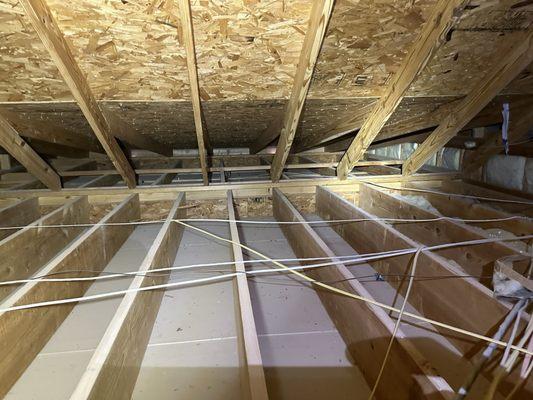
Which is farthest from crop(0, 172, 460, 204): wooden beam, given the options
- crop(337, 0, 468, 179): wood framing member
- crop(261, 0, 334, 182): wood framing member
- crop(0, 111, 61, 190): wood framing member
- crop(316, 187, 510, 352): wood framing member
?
crop(316, 187, 510, 352): wood framing member

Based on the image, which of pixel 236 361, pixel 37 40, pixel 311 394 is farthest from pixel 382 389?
pixel 37 40

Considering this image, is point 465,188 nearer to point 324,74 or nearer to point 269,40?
point 324,74

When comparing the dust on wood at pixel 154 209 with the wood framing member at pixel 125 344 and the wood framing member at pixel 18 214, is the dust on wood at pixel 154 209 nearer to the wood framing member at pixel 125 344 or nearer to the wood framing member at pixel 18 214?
the wood framing member at pixel 18 214

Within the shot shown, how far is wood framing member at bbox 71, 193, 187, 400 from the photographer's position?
901mm

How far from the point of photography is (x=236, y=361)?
1418mm

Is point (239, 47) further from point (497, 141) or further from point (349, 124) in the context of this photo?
point (497, 141)

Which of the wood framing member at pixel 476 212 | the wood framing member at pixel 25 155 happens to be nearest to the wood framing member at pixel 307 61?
the wood framing member at pixel 476 212

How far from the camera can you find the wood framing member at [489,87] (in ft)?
5.61

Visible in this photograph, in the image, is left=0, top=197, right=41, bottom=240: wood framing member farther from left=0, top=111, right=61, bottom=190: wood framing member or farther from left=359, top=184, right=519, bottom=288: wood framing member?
left=359, top=184, right=519, bottom=288: wood framing member

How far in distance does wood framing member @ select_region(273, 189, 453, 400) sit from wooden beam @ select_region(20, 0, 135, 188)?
62.7 inches

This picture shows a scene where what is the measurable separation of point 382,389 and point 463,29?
1741 mm

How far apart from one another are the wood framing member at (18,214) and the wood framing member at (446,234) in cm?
310

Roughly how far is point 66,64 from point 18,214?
1.73 meters

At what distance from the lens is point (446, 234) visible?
206cm
